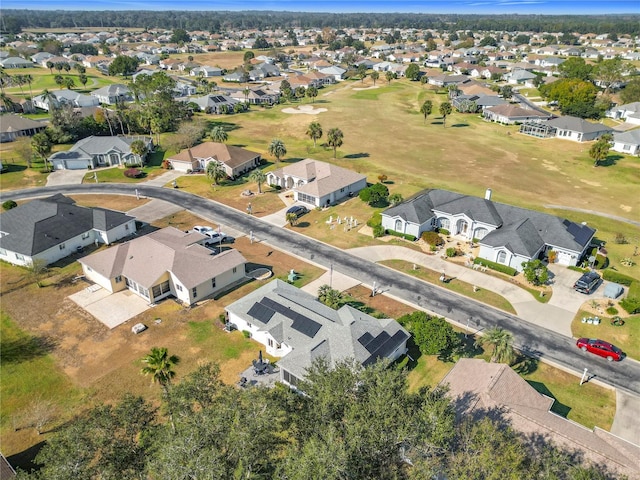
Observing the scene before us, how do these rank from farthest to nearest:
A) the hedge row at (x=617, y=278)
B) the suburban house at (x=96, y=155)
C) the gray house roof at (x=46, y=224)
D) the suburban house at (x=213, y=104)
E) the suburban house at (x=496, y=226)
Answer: the suburban house at (x=213, y=104) → the suburban house at (x=96, y=155) → the suburban house at (x=496, y=226) → the gray house roof at (x=46, y=224) → the hedge row at (x=617, y=278)

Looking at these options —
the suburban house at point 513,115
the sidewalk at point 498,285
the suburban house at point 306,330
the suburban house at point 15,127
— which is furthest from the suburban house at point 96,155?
the suburban house at point 513,115

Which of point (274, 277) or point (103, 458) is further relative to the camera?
point (274, 277)

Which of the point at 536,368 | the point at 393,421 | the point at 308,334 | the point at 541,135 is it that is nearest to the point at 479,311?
the point at 536,368

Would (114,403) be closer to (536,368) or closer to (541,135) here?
(536,368)

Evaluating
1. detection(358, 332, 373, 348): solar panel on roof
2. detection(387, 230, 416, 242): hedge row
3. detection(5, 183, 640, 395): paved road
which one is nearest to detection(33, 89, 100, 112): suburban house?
detection(5, 183, 640, 395): paved road

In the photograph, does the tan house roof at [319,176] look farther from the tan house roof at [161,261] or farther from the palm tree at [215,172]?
the tan house roof at [161,261]
